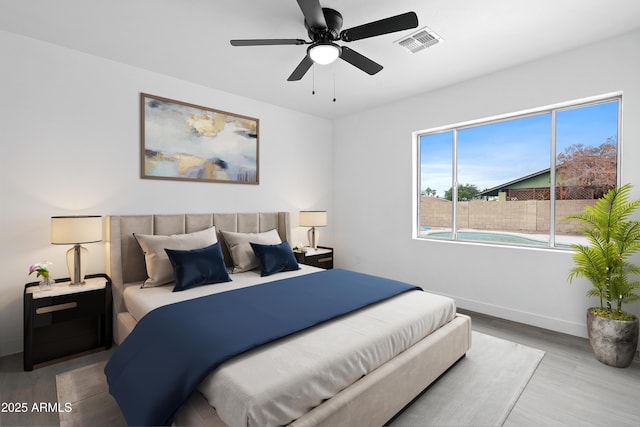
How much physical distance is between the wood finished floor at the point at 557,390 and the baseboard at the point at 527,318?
15 cm

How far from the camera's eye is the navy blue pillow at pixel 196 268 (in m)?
2.64

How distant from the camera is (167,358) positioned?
1.56 metres

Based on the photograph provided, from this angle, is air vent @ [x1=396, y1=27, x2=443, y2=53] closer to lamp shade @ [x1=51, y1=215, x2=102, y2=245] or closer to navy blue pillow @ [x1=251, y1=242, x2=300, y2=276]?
navy blue pillow @ [x1=251, y1=242, x2=300, y2=276]

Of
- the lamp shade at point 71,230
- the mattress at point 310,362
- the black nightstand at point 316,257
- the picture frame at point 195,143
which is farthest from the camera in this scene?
the black nightstand at point 316,257

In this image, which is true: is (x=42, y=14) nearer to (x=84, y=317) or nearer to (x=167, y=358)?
(x=84, y=317)

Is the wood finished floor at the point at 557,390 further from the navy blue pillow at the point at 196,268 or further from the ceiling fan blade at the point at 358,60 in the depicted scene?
the ceiling fan blade at the point at 358,60

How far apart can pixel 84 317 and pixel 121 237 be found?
0.75m

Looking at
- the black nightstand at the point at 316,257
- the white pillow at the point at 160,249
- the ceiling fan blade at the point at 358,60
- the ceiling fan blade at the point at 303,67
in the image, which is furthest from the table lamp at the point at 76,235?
the ceiling fan blade at the point at 358,60

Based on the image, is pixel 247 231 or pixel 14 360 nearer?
pixel 14 360

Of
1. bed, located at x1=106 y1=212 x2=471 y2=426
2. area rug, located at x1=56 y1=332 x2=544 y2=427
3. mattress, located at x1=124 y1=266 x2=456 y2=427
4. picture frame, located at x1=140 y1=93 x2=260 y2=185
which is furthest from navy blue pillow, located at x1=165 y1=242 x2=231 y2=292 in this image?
picture frame, located at x1=140 y1=93 x2=260 y2=185

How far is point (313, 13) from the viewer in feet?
6.23

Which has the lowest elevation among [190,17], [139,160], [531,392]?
[531,392]

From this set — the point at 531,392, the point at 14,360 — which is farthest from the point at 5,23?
the point at 531,392

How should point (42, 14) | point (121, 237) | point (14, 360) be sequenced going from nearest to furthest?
point (42, 14)
point (14, 360)
point (121, 237)
